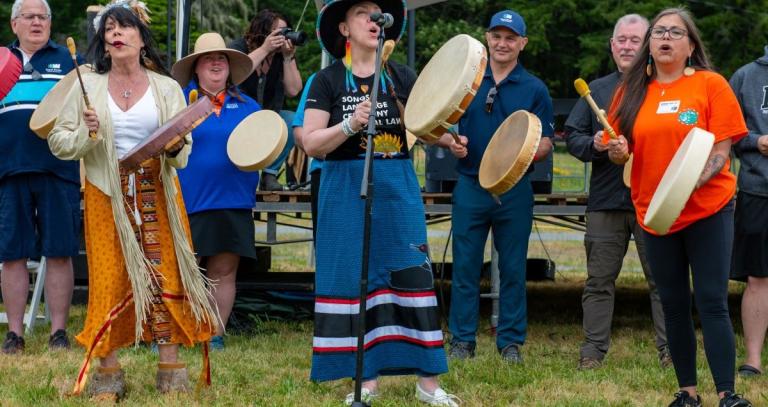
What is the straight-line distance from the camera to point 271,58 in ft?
25.2

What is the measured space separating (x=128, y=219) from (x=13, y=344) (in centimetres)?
195

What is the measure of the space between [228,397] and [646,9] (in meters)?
29.8

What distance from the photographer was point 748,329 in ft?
19.9

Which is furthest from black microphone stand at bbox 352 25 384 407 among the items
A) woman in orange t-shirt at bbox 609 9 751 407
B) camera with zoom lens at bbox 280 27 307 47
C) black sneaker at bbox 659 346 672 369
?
camera with zoom lens at bbox 280 27 307 47

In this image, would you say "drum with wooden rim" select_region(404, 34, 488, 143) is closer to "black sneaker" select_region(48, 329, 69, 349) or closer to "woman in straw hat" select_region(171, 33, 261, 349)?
"woman in straw hat" select_region(171, 33, 261, 349)

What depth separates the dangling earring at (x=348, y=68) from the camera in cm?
495

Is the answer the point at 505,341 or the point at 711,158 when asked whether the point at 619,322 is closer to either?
the point at 505,341

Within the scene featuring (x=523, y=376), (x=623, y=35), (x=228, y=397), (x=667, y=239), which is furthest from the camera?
(x=623, y=35)

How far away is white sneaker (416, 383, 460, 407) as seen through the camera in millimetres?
4949

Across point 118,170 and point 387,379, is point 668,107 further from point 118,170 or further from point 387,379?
point 118,170

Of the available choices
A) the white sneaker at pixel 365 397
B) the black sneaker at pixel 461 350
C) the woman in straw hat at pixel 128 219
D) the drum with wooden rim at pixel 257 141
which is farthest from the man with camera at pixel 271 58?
the white sneaker at pixel 365 397

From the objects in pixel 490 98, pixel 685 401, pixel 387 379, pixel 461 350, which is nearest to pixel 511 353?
pixel 461 350

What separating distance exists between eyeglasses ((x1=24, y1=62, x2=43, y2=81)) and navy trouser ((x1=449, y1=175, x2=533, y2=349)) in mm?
2523

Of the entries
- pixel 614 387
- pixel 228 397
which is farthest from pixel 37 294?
pixel 614 387
